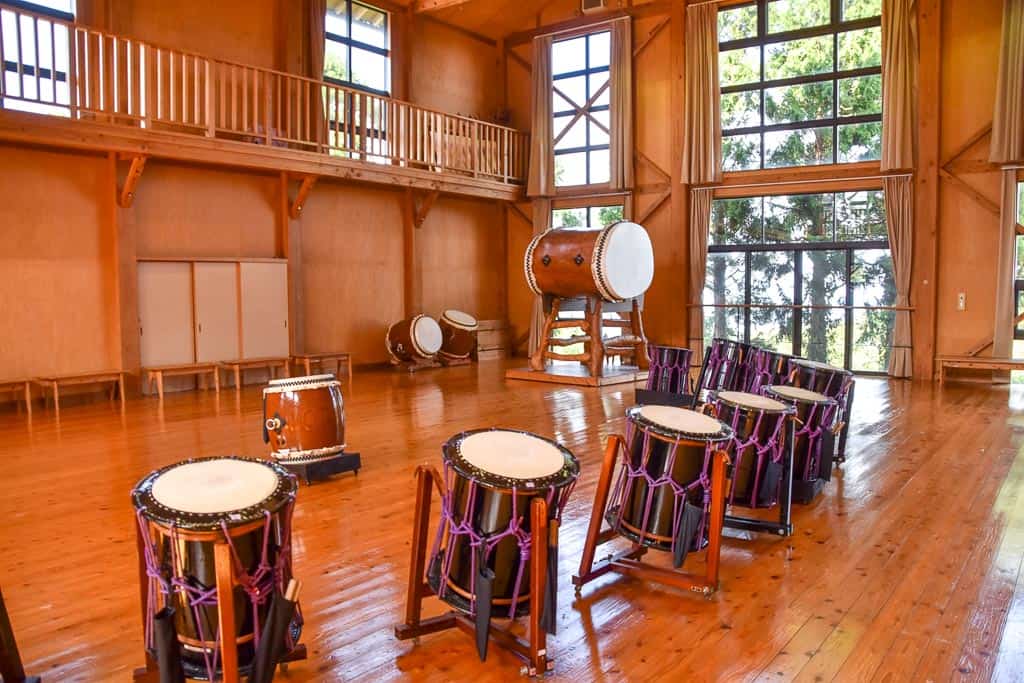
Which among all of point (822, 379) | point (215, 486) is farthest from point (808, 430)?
point (215, 486)

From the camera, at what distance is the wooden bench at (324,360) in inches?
411

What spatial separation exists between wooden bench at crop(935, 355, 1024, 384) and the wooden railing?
7340 mm

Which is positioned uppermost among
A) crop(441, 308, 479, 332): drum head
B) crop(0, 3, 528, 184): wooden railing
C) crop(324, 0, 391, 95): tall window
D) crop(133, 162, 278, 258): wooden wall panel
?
crop(324, 0, 391, 95): tall window

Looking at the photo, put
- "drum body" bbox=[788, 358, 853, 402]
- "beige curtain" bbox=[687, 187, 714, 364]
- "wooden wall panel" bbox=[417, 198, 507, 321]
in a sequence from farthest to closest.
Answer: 1. "wooden wall panel" bbox=[417, 198, 507, 321]
2. "beige curtain" bbox=[687, 187, 714, 364]
3. "drum body" bbox=[788, 358, 853, 402]

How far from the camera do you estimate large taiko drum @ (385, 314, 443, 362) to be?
11461mm

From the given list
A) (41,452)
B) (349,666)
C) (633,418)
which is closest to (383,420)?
(41,452)

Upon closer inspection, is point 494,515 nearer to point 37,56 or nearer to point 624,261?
point 624,261

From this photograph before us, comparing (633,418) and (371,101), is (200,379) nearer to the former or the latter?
(371,101)

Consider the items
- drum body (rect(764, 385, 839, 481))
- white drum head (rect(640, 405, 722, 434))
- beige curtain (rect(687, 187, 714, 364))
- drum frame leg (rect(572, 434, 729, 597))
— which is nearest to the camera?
drum frame leg (rect(572, 434, 729, 597))

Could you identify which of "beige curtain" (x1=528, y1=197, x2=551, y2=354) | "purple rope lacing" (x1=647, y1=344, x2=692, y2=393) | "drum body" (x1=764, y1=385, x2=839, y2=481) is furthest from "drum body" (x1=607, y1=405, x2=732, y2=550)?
"beige curtain" (x1=528, y1=197, x2=551, y2=354)

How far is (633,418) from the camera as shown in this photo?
342cm

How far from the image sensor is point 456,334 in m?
12.2

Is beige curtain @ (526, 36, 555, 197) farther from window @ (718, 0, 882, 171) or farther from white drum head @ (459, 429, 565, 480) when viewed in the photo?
white drum head @ (459, 429, 565, 480)

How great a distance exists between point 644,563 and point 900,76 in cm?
930
